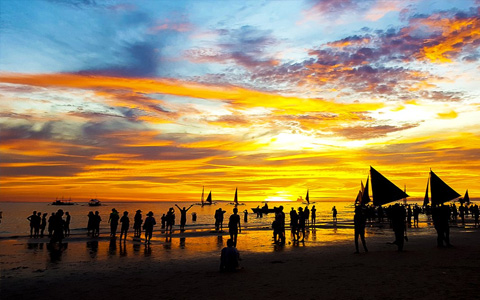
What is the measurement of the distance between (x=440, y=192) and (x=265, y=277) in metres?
17.5

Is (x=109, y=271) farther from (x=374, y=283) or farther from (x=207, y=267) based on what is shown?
(x=374, y=283)

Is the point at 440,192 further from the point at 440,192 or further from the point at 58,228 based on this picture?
the point at 58,228

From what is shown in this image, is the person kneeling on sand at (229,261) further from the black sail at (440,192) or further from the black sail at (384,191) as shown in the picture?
the black sail at (440,192)

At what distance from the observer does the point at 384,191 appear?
25.2 metres

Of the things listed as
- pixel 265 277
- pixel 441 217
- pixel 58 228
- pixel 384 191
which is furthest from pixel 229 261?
pixel 384 191

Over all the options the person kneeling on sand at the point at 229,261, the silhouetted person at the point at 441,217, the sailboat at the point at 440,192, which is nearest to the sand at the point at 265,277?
the person kneeling on sand at the point at 229,261

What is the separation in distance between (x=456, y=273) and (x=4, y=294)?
15277mm

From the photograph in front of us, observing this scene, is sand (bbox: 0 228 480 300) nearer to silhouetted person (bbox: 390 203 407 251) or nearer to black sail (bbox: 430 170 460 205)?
silhouetted person (bbox: 390 203 407 251)

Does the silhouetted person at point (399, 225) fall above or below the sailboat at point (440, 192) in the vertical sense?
below

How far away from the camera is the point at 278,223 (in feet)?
76.1

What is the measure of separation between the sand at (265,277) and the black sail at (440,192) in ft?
21.4

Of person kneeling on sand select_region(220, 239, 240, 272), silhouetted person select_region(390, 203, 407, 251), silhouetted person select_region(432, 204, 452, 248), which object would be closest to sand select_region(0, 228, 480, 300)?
person kneeling on sand select_region(220, 239, 240, 272)

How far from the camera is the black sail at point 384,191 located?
24.7 meters

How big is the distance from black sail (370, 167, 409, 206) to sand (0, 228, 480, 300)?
6.57m
